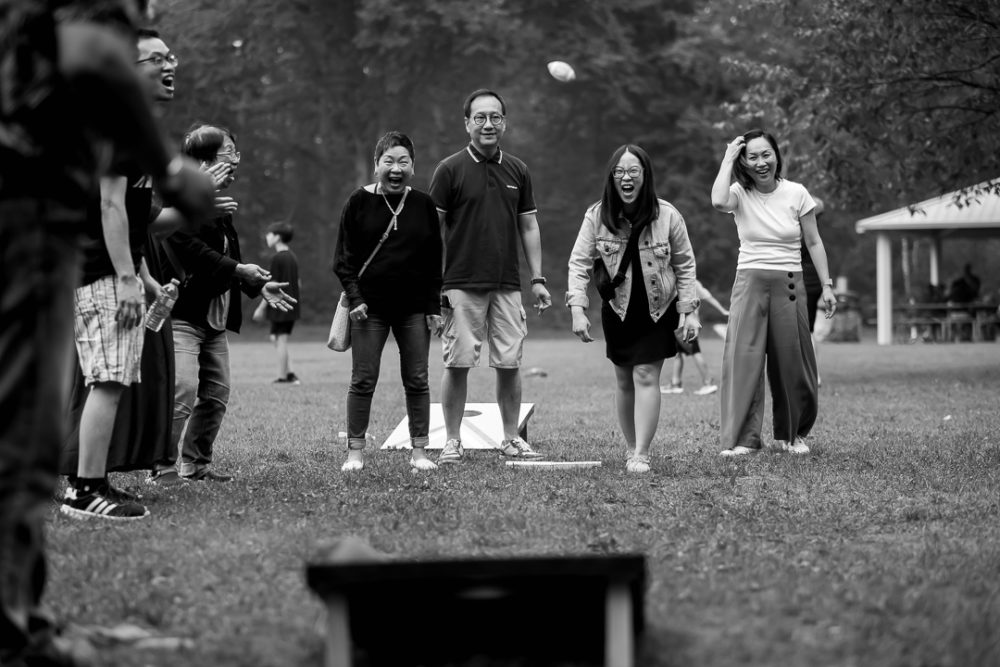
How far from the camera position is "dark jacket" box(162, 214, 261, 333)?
7.33m

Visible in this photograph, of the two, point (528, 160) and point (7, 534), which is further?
point (528, 160)

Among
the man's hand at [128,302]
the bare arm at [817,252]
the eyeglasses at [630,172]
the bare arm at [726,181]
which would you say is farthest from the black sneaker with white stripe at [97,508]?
the bare arm at [817,252]

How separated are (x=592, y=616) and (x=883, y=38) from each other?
48.4ft

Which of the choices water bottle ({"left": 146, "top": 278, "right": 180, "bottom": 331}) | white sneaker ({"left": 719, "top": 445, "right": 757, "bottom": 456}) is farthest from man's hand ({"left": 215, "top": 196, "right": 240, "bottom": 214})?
white sneaker ({"left": 719, "top": 445, "right": 757, "bottom": 456})

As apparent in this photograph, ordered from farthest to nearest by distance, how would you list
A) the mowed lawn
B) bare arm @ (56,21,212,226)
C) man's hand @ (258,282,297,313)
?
man's hand @ (258,282,297,313), the mowed lawn, bare arm @ (56,21,212,226)

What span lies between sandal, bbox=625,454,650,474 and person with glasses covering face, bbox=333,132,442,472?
1252 millimetres

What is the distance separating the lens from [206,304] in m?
7.53

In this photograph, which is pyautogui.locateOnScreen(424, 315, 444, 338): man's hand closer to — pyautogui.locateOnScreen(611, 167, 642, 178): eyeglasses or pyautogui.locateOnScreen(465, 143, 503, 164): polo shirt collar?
pyautogui.locateOnScreen(465, 143, 503, 164): polo shirt collar

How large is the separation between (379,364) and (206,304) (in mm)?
1154

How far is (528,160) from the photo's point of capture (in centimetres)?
4884

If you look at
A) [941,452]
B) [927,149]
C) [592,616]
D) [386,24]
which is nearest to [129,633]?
[592,616]

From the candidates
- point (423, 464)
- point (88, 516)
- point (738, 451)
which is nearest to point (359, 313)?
point (423, 464)

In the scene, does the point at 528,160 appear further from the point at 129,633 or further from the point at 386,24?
the point at 129,633

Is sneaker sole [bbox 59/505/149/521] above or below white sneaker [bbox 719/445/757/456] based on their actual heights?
above
